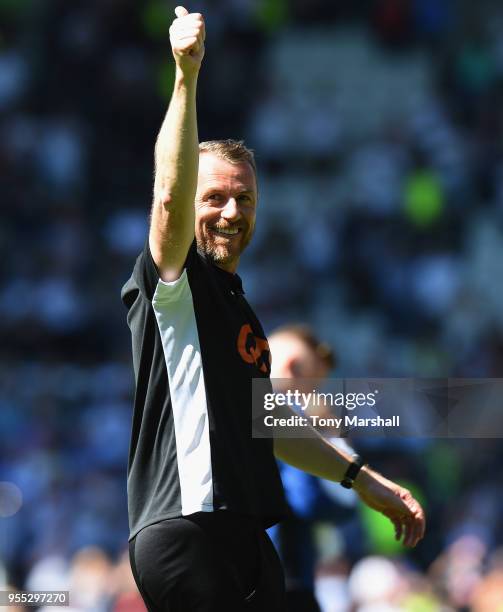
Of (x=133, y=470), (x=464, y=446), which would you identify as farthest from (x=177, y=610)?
(x=464, y=446)

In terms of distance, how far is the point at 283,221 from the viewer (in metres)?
12.9

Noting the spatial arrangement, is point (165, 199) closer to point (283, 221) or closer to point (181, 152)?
point (181, 152)

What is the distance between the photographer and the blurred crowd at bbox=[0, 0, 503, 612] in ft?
31.7

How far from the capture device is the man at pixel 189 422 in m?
3.28

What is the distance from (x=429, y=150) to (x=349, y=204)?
1.10m

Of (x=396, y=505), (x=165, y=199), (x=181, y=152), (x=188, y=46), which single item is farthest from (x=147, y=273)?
(x=396, y=505)

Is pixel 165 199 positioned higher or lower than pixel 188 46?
lower

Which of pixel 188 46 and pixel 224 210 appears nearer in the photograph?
pixel 188 46

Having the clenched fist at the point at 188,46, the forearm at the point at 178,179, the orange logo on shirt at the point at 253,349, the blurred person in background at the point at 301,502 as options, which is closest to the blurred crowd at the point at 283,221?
the blurred person in background at the point at 301,502

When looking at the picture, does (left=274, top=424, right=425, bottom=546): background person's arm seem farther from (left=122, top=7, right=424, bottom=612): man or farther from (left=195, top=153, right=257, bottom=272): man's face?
(left=195, top=153, right=257, bottom=272): man's face

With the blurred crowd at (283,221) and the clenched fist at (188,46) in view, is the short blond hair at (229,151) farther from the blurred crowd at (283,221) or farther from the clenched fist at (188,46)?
the blurred crowd at (283,221)

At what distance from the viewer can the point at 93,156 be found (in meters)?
13.3

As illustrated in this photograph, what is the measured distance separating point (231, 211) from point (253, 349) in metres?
0.39

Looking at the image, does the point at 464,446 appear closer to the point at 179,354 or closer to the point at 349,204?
the point at 349,204
